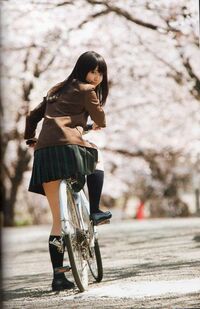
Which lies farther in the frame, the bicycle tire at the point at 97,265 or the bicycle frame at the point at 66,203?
the bicycle tire at the point at 97,265

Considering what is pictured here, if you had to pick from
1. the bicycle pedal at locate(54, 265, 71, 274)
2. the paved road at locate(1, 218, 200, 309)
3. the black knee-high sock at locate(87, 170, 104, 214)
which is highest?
the black knee-high sock at locate(87, 170, 104, 214)

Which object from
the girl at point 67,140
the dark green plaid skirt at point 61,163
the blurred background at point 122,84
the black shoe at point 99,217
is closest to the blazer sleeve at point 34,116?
the girl at point 67,140

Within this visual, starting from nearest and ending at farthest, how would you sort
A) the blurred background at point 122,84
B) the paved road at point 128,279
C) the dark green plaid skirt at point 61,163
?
the paved road at point 128,279 < the dark green plaid skirt at point 61,163 < the blurred background at point 122,84

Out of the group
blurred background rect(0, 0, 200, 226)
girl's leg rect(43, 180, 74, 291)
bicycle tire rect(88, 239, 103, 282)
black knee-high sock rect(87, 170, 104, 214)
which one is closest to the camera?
girl's leg rect(43, 180, 74, 291)

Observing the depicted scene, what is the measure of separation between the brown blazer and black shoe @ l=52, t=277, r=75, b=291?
2.68 feet

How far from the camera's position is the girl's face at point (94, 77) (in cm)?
440

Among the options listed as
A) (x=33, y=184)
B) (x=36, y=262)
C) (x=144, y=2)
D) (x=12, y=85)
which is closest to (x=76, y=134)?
(x=33, y=184)

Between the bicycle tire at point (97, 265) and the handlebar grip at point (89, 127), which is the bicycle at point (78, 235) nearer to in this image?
the bicycle tire at point (97, 265)

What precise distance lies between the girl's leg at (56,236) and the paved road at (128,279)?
0.28ft

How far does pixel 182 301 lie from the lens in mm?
3582

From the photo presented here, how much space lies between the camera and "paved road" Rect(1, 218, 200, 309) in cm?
384

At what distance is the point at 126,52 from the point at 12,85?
12.8 feet

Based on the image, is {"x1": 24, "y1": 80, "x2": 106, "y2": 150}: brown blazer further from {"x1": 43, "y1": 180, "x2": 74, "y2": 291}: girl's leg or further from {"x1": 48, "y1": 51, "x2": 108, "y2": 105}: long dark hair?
{"x1": 43, "y1": 180, "x2": 74, "y2": 291}: girl's leg

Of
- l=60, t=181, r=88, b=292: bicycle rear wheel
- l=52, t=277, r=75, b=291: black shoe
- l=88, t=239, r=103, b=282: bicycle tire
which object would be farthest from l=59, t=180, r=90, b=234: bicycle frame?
l=52, t=277, r=75, b=291: black shoe
